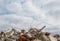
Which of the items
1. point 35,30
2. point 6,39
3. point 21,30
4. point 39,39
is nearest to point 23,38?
point 39,39

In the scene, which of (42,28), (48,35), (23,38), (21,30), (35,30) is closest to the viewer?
(23,38)

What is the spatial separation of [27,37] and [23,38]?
46cm

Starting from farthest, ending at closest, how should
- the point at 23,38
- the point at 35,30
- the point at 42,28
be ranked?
the point at 35,30
the point at 42,28
the point at 23,38

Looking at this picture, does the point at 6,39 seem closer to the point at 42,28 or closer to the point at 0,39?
the point at 0,39

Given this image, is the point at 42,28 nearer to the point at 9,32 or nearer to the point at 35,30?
the point at 35,30

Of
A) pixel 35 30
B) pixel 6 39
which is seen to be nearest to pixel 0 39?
pixel 6 39

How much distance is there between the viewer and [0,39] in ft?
54.3

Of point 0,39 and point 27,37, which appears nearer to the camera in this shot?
point 27,37

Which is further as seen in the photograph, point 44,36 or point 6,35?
point 6,35

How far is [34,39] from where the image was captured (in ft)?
46.5

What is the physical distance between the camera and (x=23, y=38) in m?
13.7

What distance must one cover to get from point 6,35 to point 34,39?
4.16m

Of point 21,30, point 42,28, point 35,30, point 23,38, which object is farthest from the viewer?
point 21,30

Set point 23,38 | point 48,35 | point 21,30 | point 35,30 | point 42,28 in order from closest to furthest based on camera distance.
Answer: point 23,38 → point 48,35 → point 42,28 → point 35,30 → point 21,30
